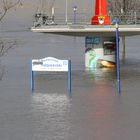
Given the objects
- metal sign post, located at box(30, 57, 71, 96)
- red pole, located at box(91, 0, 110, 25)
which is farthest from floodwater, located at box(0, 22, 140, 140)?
red pole, located at box(91, 0, 110, 25)

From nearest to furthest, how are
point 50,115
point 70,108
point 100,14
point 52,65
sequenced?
point 50,115 → point 70,108 → point 52,65 → point 100,14

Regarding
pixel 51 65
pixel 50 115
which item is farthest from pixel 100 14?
pixel 50 115

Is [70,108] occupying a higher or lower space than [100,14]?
lower

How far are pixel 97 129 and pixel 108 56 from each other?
70.2 ft

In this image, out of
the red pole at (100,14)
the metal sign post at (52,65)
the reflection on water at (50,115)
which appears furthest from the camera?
the red pole at (100,14)

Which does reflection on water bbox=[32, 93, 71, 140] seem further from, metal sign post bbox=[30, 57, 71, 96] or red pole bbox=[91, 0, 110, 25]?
red pole bbox=[91, 0, 110, 25]

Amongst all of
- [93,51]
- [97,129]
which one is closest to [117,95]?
[97,129]

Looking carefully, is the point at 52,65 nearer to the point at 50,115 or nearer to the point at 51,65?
the point at 51,65

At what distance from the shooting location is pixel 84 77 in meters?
28.2

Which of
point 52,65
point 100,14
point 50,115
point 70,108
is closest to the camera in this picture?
point 50,115

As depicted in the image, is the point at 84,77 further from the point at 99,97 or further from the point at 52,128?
the point at 52,128

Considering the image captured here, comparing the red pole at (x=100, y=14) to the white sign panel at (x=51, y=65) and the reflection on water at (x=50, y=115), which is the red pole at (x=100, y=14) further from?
the reflection on water at (x=50, y=115)

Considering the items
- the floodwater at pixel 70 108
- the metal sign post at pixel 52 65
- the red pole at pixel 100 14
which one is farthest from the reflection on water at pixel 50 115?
the red pole at pixel 100 14

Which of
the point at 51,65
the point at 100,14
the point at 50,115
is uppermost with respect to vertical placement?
the point at 100,14
